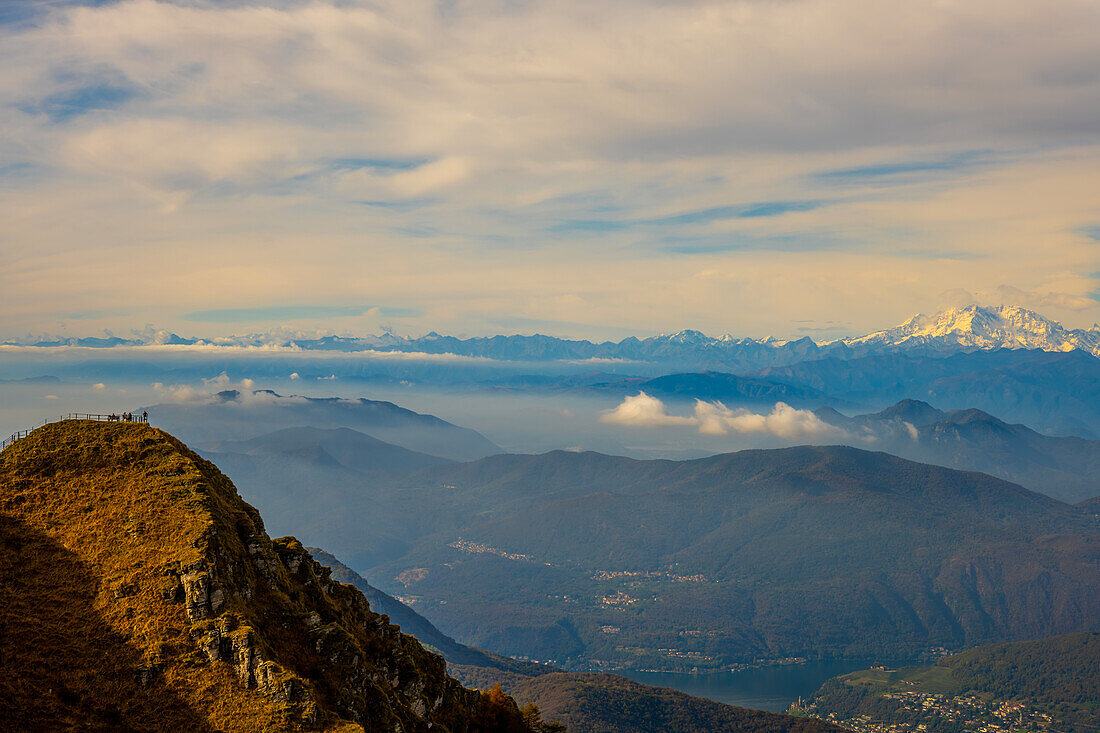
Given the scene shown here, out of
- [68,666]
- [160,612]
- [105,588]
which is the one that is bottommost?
[68,666]

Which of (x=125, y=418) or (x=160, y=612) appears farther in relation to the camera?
(x=125, y=418)

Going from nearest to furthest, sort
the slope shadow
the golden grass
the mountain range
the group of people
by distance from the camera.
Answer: the slope shadow
the golden grass
the mountain range
the group of people

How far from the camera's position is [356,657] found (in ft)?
184

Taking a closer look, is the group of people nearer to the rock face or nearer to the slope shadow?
the rock face

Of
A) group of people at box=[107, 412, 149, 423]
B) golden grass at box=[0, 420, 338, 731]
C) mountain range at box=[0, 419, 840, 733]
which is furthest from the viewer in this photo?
group of people at box=[107, 412, 149, 423]

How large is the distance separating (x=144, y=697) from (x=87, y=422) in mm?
25623

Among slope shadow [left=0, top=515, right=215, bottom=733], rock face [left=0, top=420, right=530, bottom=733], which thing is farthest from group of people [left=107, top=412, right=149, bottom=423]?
slope shadow [left=0, top=515, right=215, bottom=733]

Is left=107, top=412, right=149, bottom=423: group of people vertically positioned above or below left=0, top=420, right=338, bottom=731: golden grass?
above

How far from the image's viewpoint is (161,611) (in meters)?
50.7

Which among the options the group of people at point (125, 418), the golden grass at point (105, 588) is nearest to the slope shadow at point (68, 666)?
the golden grass at point (105, 588)

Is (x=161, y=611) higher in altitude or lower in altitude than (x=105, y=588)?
lower

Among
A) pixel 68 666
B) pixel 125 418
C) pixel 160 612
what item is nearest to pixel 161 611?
pixel 160 612

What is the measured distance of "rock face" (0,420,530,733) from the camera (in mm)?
47469

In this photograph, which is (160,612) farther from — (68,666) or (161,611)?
(68,666)
